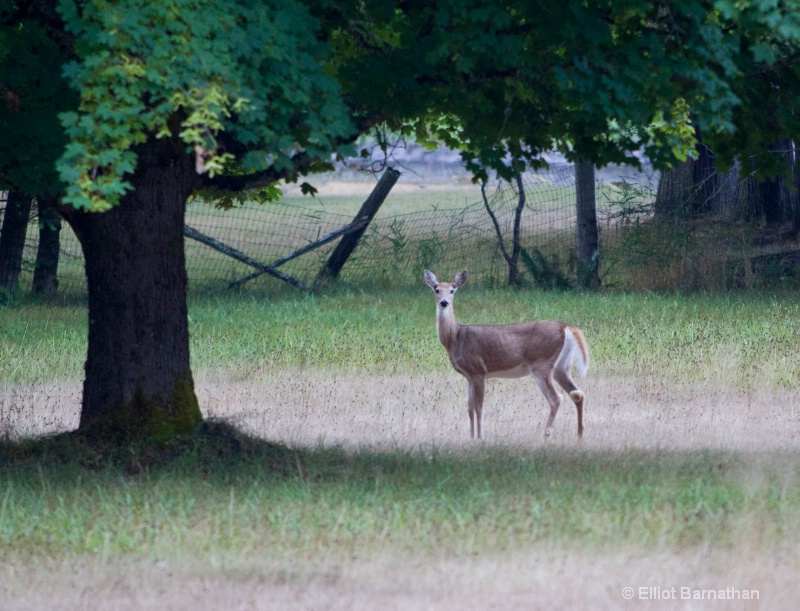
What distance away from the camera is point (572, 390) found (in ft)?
32.2

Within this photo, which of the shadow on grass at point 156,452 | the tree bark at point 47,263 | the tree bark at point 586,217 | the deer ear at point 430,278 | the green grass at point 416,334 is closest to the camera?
the shadow on grass at point 156,452

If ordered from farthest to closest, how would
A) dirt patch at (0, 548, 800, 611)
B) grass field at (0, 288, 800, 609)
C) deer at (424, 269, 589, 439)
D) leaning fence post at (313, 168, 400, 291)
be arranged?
leaning fence post at (313, 168, 400, 291) < deer at (424, 269, 589, 439) < grass field at (0, 288, 800, 609) < dirt patch at (0, 548, 800, 611)

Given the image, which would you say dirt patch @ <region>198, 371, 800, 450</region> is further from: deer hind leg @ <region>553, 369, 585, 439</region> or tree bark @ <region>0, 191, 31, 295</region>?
tree bark @ <region>0, 191, 31, 295</region>

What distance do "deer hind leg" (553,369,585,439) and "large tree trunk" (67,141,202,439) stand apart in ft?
10.4

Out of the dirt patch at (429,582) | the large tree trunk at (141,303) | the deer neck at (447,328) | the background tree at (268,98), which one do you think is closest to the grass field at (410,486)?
the dirt patch at (429,582)

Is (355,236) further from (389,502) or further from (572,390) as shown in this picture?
(389,502)

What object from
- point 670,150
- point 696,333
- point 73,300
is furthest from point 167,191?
point 73,300

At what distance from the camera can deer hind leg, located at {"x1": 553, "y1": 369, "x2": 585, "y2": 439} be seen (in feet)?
31.5

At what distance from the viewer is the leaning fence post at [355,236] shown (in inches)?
780

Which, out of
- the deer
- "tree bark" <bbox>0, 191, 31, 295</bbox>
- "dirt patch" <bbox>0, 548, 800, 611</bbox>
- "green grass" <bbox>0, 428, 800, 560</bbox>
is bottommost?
"dirt patch" <bbox>0, 548, 800, 611</bbox>

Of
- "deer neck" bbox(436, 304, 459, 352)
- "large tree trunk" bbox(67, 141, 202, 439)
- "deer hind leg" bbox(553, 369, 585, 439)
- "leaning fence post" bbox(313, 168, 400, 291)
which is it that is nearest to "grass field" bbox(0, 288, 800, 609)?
"deer hind leg" bbox(553, 369, 585, 439)

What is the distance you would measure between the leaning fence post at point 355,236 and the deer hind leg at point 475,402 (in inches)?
388

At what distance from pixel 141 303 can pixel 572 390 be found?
364 centimetres

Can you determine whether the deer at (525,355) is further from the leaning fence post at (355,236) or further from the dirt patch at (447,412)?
the leaning fence post at (355,236)
